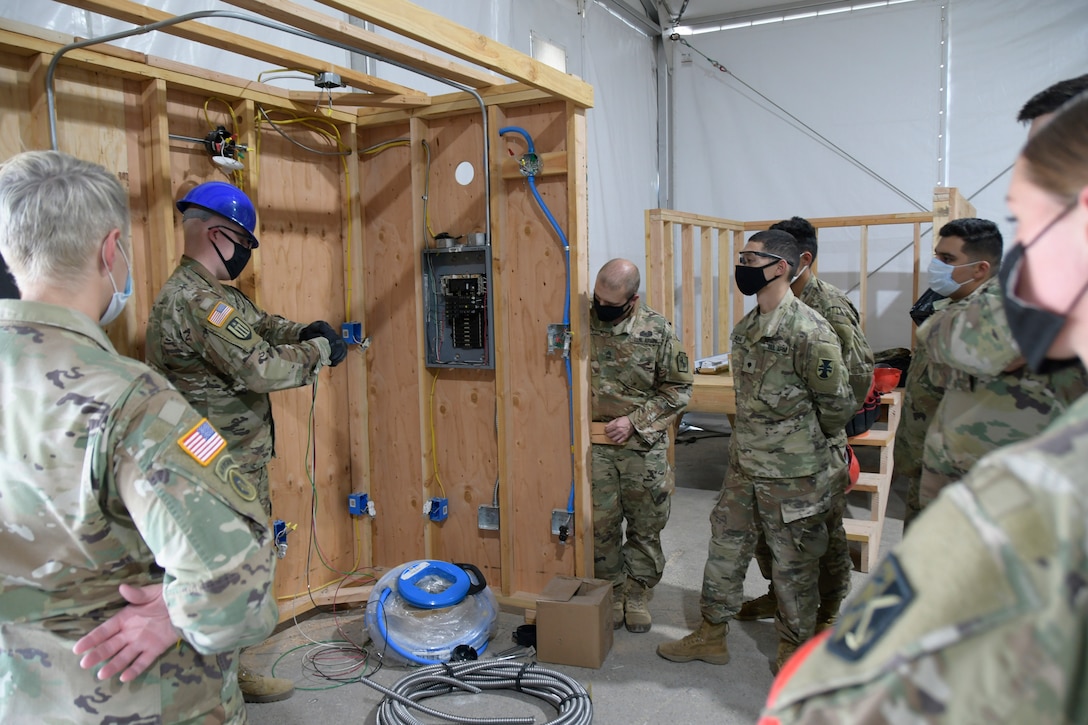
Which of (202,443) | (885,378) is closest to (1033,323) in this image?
(202,443)

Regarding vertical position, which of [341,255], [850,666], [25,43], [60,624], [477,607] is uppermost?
[25,43]

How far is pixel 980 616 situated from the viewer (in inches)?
22.9

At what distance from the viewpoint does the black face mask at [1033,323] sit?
31.4 inches

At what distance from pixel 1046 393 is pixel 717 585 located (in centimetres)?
180

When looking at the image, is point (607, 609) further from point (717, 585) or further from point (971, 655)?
point (971, 655)

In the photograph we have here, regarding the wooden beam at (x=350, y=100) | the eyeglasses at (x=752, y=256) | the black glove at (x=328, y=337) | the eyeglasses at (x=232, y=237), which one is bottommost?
the black glove at (x=328, y=337)

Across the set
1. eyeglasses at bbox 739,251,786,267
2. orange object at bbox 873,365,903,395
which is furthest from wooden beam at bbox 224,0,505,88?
orange object at bbox 873,365,903,395

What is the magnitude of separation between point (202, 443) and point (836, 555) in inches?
118

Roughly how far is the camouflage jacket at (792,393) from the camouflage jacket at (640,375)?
65 centimetres

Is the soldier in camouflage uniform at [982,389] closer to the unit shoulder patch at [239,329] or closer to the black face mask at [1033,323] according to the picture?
the black face mask at [1033,323]

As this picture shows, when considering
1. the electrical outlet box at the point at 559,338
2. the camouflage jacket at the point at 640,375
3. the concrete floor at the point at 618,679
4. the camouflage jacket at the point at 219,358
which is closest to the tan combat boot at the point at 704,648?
the concrete floor at the point at 618,679

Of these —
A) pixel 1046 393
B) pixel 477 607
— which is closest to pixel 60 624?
pixel 1046 393

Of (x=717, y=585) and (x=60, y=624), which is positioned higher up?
(x=60, y=624)

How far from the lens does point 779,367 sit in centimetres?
308
